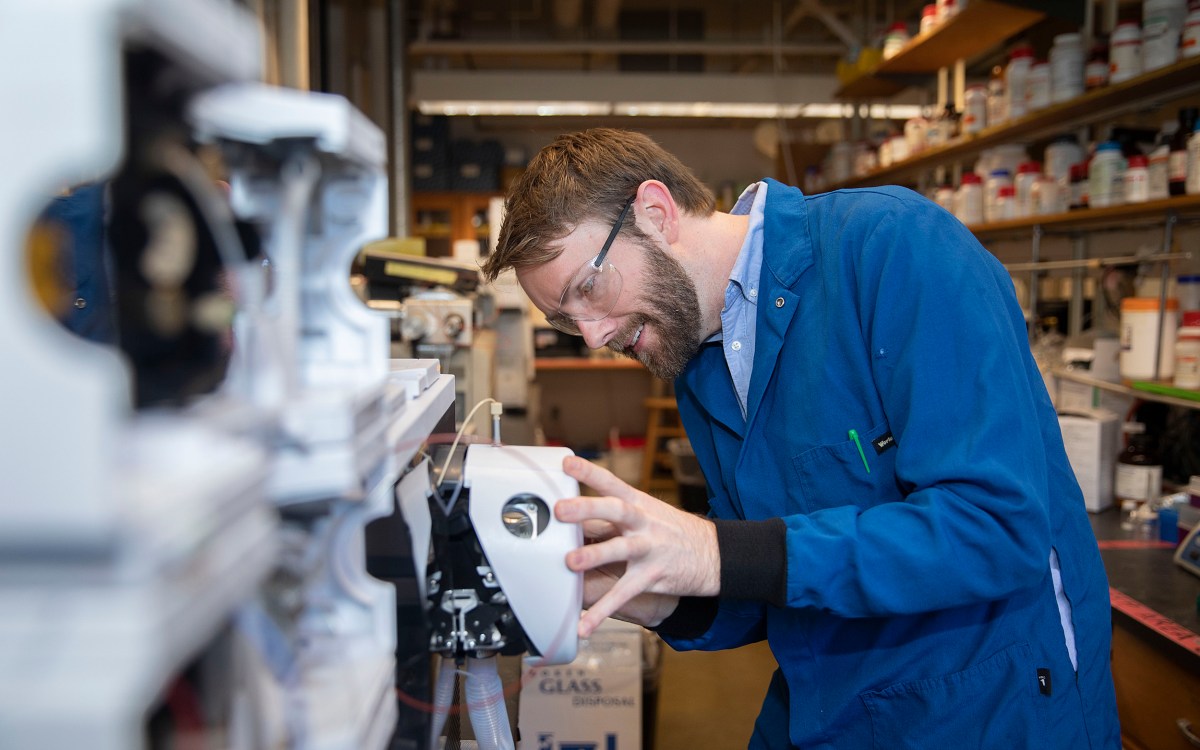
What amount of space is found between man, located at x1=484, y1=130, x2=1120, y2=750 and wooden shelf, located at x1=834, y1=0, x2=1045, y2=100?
6.46 feet

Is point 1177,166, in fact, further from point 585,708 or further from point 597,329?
point 585,708

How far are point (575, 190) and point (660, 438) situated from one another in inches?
195

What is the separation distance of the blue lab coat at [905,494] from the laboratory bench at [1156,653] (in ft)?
1.93

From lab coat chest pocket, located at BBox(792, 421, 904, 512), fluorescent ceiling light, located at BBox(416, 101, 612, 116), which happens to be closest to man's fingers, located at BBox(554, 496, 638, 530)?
lab coat chest pocket, located at BBox(792, 421, 904, 512)

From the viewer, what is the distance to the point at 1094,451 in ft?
8.07

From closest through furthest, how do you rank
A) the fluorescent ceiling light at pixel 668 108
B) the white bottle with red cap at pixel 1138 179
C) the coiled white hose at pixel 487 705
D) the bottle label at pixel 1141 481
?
the coiled white hose at pixel 487 705 → the white bottle with red cap at pixel 1138 179 → the bottle label at pixel 1141 481 → the fluorescent ceiling light at pixel 668 108

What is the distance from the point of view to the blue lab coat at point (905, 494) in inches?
36.4


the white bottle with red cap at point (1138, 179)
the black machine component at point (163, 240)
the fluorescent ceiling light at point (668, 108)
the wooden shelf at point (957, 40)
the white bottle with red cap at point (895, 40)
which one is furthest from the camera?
the fluorescent ceiling light at point (668, 108)

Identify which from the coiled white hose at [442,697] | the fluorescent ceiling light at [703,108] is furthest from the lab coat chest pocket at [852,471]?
the fluorescent ceiling light at [703,108]

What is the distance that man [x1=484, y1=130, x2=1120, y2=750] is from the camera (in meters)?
0.92

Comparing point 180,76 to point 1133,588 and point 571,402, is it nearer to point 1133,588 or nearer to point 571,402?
point 1133,588

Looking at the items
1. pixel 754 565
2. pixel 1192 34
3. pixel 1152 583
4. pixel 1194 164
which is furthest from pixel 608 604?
pixel 1192 34

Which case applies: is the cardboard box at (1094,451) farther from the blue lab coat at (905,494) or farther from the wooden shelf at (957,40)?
the blue lab coat at (905,494)

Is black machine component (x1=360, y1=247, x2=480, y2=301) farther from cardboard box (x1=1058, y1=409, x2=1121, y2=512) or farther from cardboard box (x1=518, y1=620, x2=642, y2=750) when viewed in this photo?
cardboard box (x1=1058, y1=409, x2=1121, y2=512)
